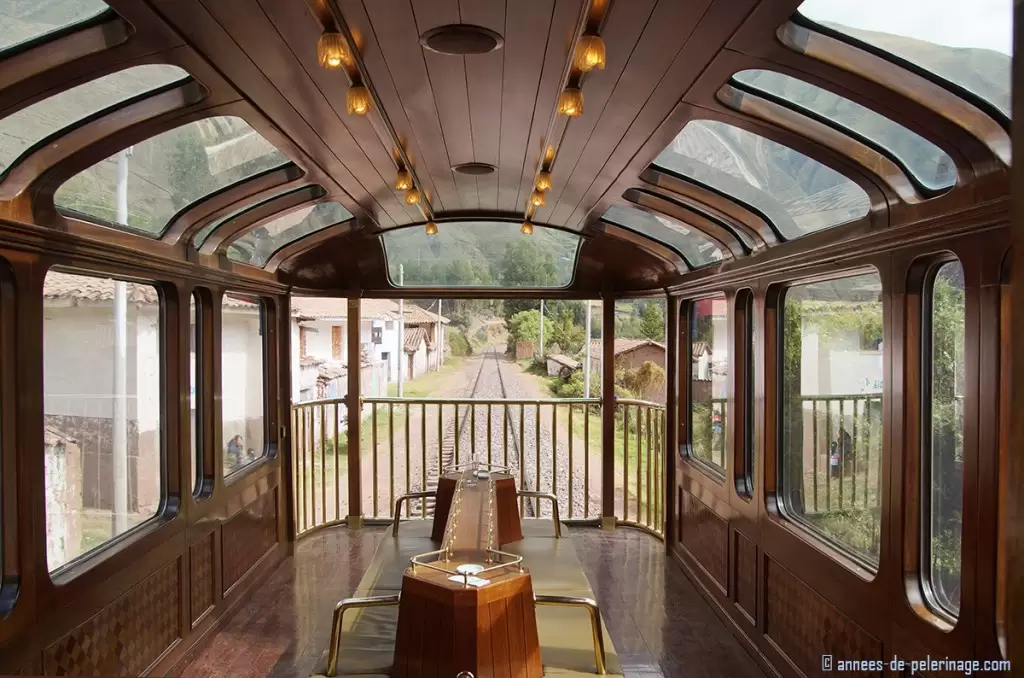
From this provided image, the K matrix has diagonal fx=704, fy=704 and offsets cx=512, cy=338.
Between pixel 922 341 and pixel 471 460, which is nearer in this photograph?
pixel 922 341

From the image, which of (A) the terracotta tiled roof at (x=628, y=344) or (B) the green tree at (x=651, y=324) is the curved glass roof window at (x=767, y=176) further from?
(B) the green tree at (x=651, y=324)

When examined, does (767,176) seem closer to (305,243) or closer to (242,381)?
(305,243)

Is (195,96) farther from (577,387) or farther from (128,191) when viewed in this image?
(577,387)

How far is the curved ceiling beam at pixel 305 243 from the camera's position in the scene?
4.93 m

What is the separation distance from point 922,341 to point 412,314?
198 inches

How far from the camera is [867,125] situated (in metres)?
2.33

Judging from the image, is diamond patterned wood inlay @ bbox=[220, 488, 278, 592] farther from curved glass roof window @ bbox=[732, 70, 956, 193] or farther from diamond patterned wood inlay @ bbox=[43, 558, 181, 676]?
curved glass roof window @ bbox=[732, 70, 956, 193]

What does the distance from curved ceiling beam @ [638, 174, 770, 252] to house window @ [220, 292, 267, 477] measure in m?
2.67

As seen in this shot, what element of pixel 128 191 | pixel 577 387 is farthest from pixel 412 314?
pixel 128 191

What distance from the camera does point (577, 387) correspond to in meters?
7.01

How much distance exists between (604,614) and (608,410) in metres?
2.10

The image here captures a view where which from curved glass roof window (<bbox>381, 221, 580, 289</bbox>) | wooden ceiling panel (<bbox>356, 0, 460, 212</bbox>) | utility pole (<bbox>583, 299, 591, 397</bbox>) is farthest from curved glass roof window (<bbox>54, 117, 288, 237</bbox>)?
utility pole (<bbox>583, 299, 591, 397</bbox>)

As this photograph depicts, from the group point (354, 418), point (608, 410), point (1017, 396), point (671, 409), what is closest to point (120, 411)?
point (354, 418)

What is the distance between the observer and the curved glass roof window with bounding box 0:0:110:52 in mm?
1675
